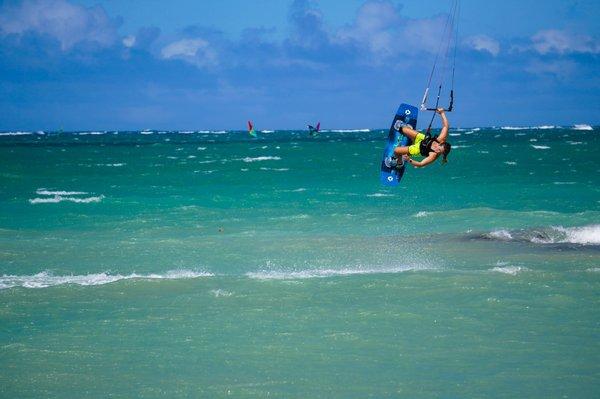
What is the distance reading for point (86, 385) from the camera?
8.71 m

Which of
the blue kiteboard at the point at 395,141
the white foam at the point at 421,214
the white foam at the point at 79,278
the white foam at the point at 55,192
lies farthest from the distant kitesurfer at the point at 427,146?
the white foam at the point at 55,192

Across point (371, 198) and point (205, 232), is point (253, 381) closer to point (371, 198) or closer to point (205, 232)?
point (205, 232)

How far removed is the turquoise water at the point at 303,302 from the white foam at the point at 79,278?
48 mm

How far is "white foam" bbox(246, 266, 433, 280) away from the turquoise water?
6cm

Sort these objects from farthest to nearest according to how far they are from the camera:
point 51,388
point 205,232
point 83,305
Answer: point 205,232 < point 83,305 < point 51,388

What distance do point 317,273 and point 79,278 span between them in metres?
4.66

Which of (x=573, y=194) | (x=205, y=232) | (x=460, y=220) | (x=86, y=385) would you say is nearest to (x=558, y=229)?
(x=460, y=220)

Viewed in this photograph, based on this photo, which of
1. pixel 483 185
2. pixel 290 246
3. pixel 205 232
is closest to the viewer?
pixel 290 246

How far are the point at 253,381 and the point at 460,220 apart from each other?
1429cm

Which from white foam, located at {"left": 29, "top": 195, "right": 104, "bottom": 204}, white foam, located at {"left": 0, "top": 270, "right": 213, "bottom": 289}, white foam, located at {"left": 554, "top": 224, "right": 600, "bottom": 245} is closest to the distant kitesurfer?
white foam, located at {"left": 0, "top": 270, "right": 213, "bottom": 289}

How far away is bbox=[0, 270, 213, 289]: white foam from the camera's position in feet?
45.1

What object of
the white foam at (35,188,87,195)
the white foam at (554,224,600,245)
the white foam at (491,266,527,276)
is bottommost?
the white foam at (554,224,600,245)

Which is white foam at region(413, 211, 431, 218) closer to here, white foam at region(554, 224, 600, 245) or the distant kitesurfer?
white foam at region(554, 224, 600, 245)

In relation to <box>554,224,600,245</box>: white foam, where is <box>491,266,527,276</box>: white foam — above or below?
above
